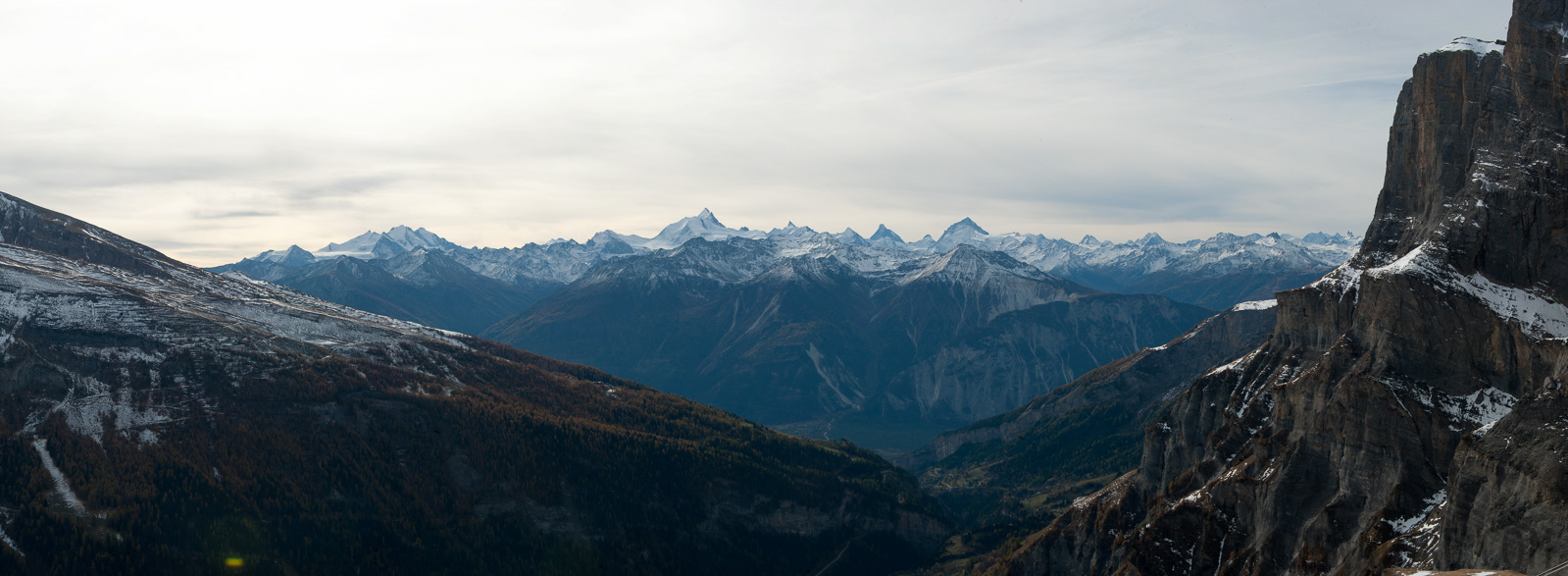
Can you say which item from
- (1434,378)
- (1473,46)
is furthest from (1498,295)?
(1473,46)

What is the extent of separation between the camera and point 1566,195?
89.1m

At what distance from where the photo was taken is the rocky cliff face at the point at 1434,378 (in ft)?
234

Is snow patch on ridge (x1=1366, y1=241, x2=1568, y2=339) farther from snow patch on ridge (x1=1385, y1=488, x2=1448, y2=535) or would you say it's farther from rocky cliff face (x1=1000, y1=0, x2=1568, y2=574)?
snow patch on ridge (x1=1385, y1=488, x2=1448, y2=535)

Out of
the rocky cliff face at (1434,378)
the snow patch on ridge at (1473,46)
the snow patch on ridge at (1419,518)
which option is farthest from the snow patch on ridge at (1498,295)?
the snow patch on ridge at (1473,46)

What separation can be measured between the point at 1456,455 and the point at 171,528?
187129 mm

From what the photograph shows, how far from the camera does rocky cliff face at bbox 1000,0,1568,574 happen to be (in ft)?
234

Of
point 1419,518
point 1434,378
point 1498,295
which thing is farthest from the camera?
point 1434,378

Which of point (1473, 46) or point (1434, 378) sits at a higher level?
point (1473, 46)

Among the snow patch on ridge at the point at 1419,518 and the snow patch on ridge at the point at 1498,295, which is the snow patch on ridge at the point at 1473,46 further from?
the snow patch on ridge at the point at 1419,518

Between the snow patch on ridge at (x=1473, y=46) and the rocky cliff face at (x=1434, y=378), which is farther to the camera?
the snow patch on ridge at (x=1473, y=46)

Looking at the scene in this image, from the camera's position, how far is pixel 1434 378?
88375 mm

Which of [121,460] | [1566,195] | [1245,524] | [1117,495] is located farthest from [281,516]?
[1566,195]

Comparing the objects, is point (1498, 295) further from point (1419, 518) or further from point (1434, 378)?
point (1419, 518)

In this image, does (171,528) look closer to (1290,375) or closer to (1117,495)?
(1117,495)
